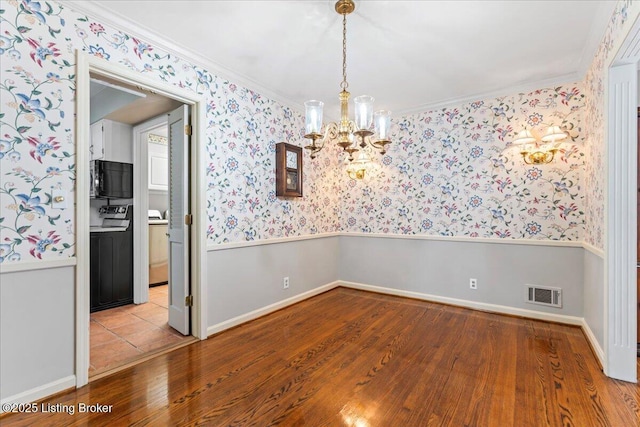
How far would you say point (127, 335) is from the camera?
2.73 meters

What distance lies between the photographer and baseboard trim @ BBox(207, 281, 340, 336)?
277 cm

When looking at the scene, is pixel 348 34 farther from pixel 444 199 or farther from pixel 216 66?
pixel 444 199

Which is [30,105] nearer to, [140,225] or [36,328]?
[36,328]

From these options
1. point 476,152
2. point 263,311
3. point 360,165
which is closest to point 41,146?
point 263,311

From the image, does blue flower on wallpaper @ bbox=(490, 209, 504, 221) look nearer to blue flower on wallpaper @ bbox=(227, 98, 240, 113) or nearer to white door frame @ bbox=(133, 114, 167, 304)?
blue flower on wallpaper @ bbox=(227, 98, 240, 113)

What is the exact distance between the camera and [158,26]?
2156 millimetres

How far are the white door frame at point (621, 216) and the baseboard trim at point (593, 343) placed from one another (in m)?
0.14

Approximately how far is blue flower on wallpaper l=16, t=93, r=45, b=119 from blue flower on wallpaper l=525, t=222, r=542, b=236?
4.15 m

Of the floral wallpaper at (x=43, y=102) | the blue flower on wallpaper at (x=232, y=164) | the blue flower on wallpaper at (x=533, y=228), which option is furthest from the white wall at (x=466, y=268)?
the floral wallpaper at (x=43, y=102)

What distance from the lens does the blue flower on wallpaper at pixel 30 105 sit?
67.2 inches

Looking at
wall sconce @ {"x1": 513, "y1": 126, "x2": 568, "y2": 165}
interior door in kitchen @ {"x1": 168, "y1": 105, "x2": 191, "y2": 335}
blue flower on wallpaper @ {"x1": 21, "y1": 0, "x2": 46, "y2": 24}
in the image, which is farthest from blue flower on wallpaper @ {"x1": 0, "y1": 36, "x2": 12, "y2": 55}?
wall sconce @ {"x1": 513, "y1": 126, "x2": 568, "y2": 165}

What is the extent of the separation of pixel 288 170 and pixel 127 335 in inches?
88.5

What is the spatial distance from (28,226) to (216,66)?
6.11 ft

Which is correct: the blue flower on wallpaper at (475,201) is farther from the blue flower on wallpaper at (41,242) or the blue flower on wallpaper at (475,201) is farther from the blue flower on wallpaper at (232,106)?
the blue flower on wallpaper at (41,242)
